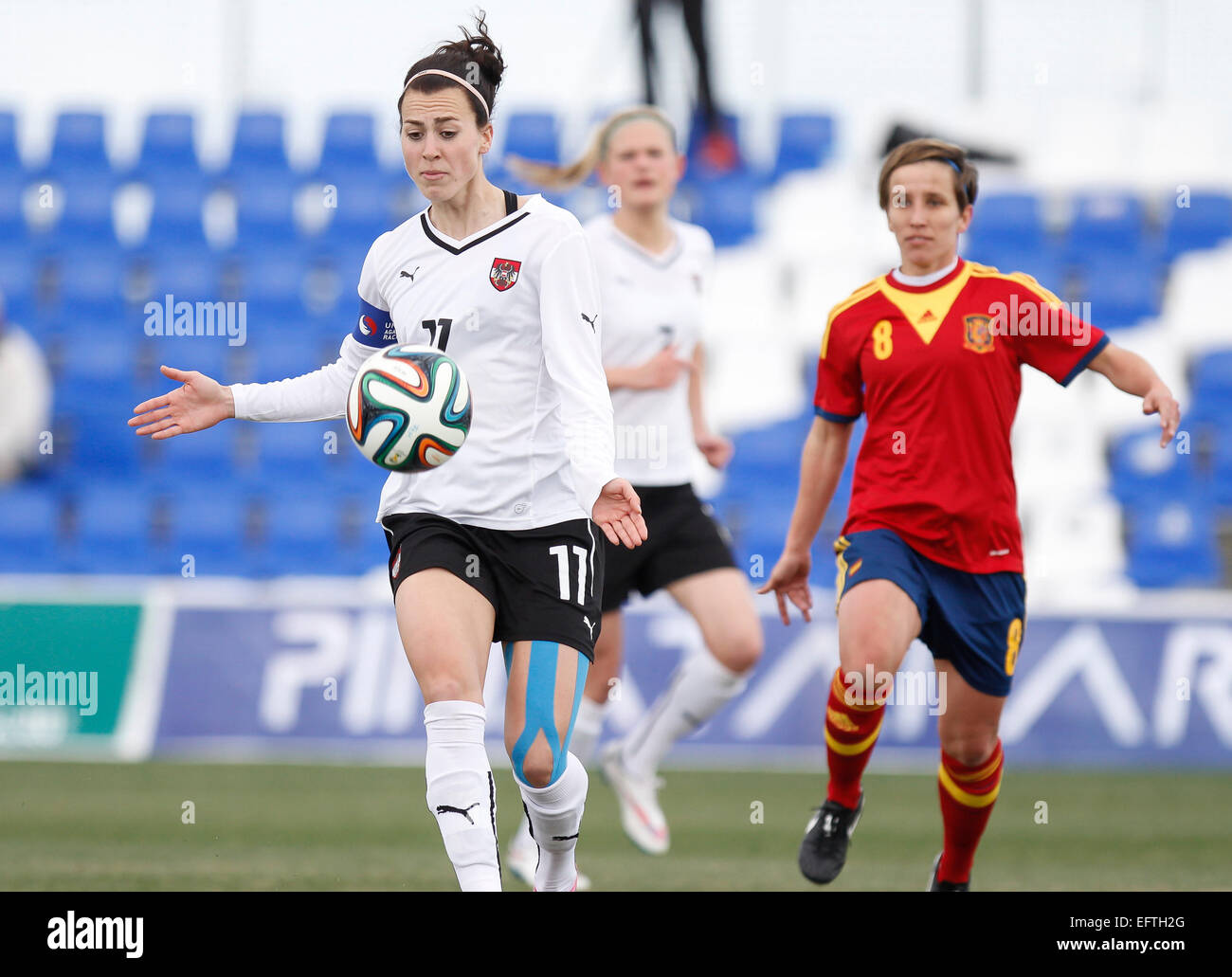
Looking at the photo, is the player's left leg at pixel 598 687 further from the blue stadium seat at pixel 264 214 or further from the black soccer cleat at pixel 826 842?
the blue stadium seat at pixel 264 214

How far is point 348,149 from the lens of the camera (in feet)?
47.5

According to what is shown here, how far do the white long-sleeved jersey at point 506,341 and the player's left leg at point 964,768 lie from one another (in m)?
1.50

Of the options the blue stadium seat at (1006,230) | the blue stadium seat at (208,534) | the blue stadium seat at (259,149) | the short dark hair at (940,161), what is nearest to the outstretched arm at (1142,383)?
the short dark hair at (940,161)

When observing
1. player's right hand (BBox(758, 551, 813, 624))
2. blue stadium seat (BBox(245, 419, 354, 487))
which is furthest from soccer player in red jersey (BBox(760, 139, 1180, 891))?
blue stadium seat (BBox(245, 419, 354, 487))

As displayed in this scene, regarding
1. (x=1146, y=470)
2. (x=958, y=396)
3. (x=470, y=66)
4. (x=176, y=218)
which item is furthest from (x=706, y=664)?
(x=176, y=218)

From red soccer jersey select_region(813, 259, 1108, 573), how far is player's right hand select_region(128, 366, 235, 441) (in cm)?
205

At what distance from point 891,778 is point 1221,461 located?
461 centimetres

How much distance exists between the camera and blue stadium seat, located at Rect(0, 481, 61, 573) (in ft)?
39.9

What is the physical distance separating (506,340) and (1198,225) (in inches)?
440
